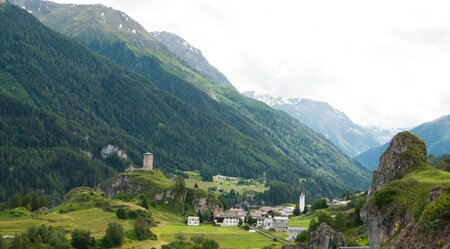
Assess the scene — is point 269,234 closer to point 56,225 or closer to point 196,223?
→ point 196,223

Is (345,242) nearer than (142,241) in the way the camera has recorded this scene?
Yes

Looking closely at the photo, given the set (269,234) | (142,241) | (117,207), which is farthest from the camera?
(117,207)

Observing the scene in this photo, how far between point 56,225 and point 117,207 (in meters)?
36.1

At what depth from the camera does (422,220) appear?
57406 mm

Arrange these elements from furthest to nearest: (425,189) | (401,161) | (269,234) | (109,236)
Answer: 1. (269,234)
2. (109,236)
3. (401,161)
4. (425,189)

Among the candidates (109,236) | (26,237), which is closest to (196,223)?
(109,236)

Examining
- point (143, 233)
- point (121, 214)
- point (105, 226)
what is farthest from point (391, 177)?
point (121, 214)

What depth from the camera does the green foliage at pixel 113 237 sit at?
441ft

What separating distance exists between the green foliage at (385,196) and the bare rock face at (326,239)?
14.0 metres

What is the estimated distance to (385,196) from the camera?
261ft

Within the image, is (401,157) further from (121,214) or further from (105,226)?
(121,214)

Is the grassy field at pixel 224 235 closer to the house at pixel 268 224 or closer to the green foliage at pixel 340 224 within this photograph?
the house at pixel 268 224

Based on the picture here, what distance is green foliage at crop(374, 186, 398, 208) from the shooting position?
78.5m

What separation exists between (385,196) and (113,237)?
259 feet
